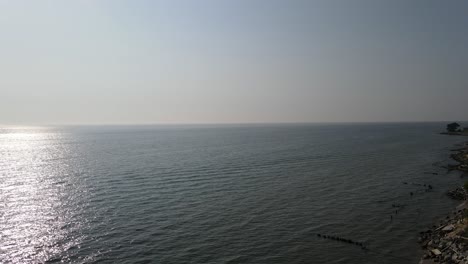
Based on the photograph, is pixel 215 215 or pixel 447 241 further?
pixel 215 215

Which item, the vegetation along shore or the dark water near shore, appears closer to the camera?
the vegetation along shore

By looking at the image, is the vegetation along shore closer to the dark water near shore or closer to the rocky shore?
the rocky shore

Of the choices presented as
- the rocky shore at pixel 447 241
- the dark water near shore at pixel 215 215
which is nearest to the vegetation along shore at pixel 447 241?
the rocky shore at pixel 447 241

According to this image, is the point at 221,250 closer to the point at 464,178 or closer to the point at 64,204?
the point at 64,204

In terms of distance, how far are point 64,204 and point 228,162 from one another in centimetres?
4985

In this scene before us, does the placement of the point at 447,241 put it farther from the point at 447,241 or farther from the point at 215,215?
the point at 215,215

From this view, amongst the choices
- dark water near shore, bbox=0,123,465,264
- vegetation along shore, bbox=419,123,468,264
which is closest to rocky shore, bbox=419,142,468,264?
vegetation along shore, bbox=419,123,468,264

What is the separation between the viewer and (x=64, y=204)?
4925 centimetres

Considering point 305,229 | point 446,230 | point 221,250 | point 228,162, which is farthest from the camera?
point 228,162

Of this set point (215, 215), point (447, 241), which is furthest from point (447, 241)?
point (215, 215)

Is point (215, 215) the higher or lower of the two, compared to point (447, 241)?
lower

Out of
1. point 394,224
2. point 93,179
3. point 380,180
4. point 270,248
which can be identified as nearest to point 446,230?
point 394,224

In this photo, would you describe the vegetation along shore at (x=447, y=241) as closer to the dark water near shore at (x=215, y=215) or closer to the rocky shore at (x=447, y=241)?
the rocky shore at (x=447, y=241)

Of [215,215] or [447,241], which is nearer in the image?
[447,241]
